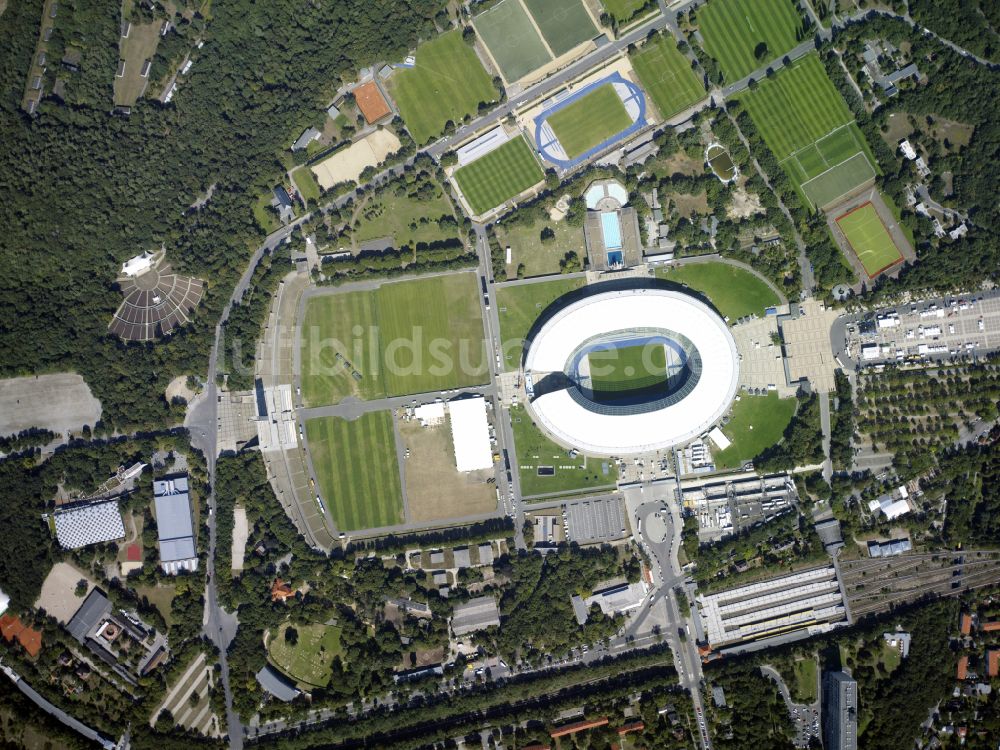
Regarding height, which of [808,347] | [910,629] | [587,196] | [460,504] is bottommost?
[910,629]

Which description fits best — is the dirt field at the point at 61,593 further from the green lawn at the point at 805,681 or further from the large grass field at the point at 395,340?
the green lawn at the point at 805,681

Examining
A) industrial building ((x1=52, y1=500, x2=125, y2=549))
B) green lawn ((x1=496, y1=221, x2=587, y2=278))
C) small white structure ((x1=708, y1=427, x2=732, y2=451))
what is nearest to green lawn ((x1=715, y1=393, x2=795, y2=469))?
small white structure ((x1=708, y1=427, x2=732, y2=451))

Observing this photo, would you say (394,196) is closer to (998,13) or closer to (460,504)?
(460,504)

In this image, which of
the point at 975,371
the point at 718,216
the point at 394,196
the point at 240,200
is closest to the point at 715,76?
the point at 718,216

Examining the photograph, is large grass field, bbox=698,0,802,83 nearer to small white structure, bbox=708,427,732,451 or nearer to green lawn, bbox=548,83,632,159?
green lawn, bbox=548,83,632,159

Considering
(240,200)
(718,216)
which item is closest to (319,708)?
(240,200)

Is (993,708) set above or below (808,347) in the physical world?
below

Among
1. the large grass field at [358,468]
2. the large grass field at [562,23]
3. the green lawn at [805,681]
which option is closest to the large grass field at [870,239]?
the large grass field at [562,23]

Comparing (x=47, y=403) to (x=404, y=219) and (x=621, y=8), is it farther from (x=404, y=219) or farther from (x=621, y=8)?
(x=621, y=8)
